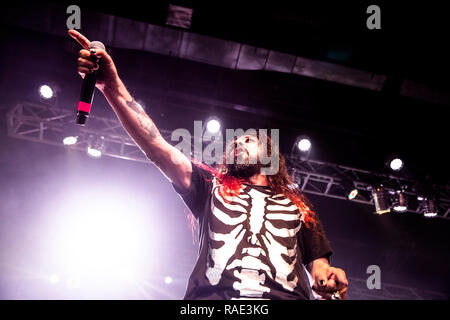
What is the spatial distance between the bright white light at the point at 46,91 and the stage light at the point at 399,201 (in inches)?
241

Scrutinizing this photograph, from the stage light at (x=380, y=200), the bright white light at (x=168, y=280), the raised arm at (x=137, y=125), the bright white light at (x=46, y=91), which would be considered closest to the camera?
the raised arm at (x=137, y=125)

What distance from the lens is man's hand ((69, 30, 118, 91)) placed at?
→ 138 centimetres

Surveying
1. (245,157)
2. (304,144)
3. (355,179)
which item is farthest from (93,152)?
(355,179)

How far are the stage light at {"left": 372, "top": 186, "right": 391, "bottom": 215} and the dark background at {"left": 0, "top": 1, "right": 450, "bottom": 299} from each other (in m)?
0.84

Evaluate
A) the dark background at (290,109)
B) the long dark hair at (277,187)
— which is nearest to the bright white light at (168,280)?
the dark background at (290,109)

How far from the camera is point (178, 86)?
19.2 feet

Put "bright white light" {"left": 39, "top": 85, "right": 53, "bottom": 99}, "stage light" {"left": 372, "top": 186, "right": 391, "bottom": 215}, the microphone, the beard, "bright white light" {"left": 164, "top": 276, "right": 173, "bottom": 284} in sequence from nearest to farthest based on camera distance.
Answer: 1. the microphone
2. the beard
3. "bright white light" {"left": 39, "top": 85, "right": 53, "bottom": 99}
4. "stage light" {"left": 372, "top": 186, "right": 391, "bottom": 215}
5. "bright white light" {"left": 164, "top": 276, "right": 173, "bottom": 284}

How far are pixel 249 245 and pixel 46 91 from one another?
4.84m

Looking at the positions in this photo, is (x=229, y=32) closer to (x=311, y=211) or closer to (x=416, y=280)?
(x=311, y=211)

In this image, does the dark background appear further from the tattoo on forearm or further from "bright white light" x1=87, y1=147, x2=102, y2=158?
the tattoo on forearm

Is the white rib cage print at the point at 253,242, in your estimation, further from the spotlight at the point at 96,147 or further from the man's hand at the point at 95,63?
the spotlight at the point at 96,147

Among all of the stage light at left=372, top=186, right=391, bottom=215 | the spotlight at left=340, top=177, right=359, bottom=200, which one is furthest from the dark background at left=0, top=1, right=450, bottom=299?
the spotlight at left=340, top=177, right=359, bottom=200

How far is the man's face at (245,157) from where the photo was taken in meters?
2.12
